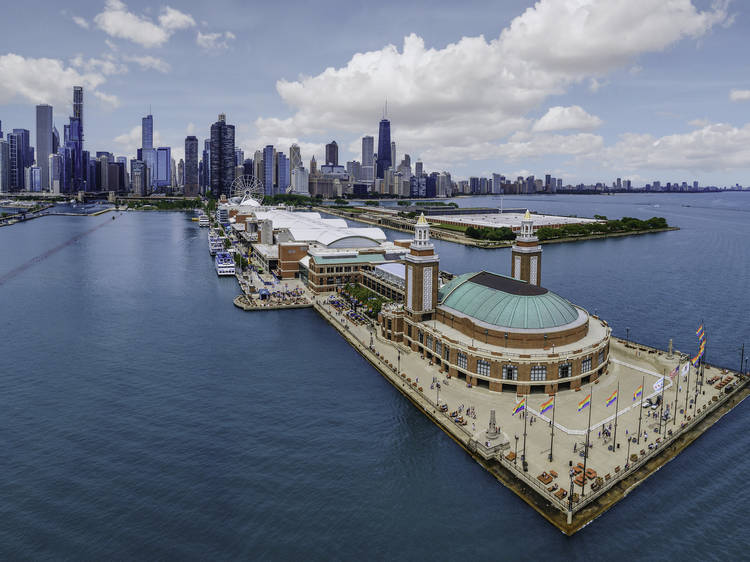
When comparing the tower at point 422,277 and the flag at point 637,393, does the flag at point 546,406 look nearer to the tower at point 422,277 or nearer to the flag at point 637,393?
the flag at point 637,393

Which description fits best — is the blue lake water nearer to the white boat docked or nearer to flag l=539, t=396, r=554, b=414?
flag l=539, t=396, r=554, b=414

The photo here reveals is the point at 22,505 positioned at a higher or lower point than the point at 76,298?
lower

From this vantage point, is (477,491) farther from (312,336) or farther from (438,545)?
(312,336)

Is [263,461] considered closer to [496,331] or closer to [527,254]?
[496,331]

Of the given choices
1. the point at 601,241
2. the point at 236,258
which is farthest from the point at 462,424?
the point at 601,241

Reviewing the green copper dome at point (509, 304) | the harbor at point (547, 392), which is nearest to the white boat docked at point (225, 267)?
the harbor at point (547, 392)

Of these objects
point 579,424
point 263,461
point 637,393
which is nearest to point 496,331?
point 579,424
